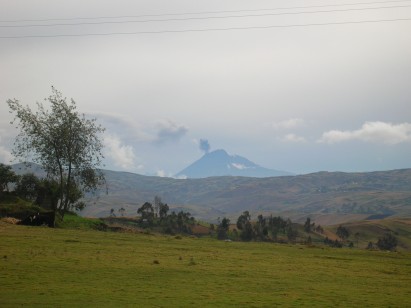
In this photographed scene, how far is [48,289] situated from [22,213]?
4590 cm

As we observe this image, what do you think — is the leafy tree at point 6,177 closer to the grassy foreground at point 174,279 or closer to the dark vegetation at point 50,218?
the dark vegetation at point 50,218

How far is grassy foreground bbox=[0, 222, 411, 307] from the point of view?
21766 mm

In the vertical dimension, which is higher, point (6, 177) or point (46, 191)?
point (6, 177)

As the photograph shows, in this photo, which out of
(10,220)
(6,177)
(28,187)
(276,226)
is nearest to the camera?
(10,220)

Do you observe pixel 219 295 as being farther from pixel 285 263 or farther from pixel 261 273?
pixel 285 263

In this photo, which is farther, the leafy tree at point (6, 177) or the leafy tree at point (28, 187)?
the leafy tree at point (28, 187)

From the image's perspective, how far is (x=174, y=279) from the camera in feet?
90.7

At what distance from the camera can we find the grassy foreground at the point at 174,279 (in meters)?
21.8

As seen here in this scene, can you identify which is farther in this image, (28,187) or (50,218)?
(28,187)

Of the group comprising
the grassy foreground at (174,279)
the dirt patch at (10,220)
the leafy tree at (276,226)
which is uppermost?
the leafy tree at (276,226)

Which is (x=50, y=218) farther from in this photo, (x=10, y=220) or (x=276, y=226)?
(x=276, y=226)

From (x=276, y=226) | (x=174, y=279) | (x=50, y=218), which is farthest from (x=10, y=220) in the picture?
(x=276, y=226)

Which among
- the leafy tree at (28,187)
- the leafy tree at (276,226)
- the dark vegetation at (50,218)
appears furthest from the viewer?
the leafy tree at (276,226)

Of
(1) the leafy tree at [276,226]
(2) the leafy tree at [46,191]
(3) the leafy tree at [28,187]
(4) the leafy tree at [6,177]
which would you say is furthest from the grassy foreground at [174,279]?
(1) the leafy tree at [276,226]
